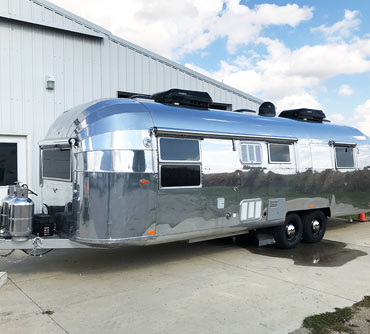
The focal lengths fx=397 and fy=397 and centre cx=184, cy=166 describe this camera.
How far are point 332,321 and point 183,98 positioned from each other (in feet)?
13.6

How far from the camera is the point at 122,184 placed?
5.65 meters

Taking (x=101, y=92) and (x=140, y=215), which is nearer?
(x=140, y=215)

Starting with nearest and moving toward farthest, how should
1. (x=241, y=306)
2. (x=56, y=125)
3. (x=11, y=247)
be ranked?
(x=241, y=306) → (x=11, y=247) → (x=56, y=125)

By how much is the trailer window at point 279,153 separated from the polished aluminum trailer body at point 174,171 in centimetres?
2

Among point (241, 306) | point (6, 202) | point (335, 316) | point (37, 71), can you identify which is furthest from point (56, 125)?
point (335, 316)

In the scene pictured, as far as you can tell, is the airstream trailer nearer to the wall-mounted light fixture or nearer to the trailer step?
the trailer step

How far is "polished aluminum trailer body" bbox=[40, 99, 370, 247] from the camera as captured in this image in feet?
18.4

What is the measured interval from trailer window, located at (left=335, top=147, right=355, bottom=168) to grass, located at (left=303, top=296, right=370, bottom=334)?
15.4 ft

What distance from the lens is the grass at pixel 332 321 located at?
4.37 m

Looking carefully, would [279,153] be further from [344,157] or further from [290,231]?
[344,157]

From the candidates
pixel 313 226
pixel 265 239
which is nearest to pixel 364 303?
pixel 265 239

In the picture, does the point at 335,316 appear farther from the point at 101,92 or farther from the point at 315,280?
the point at 101,92

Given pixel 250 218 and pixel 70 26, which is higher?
pixel 70 26

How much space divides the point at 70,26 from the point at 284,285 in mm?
7768
